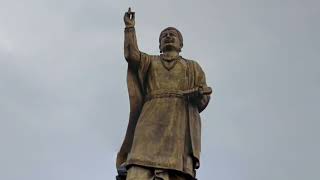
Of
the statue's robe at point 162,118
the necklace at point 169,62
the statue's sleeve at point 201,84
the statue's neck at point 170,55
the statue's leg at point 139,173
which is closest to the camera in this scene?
the statue's leg at point 139,173

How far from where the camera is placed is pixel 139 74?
14.2m

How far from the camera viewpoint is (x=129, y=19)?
14.0 metres

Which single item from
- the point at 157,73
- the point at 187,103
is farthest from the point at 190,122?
the point at 157,73

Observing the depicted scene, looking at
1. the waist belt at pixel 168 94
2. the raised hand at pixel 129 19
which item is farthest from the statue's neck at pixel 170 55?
the raised hand at pixel 129 19

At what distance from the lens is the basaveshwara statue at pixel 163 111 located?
12.7 metres

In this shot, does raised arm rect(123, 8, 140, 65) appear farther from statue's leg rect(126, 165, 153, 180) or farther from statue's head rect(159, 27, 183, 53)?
statue's leg rect(126, 165, 153, 180)

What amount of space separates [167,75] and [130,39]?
3.55ft

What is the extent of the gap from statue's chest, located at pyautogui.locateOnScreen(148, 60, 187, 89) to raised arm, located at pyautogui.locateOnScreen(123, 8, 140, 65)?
49 cm

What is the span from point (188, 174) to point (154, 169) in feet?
2.32

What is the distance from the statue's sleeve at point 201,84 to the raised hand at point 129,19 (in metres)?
1.67

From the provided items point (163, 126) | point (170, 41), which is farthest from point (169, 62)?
point (163, 126)

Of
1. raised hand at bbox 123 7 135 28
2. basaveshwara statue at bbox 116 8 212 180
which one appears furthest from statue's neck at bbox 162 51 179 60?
raised hand at bbox 123 7 135 28

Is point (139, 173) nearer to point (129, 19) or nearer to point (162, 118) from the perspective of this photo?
point (162, 118)

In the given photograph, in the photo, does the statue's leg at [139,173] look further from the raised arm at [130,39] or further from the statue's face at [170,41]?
the statue's face at [170,41]
